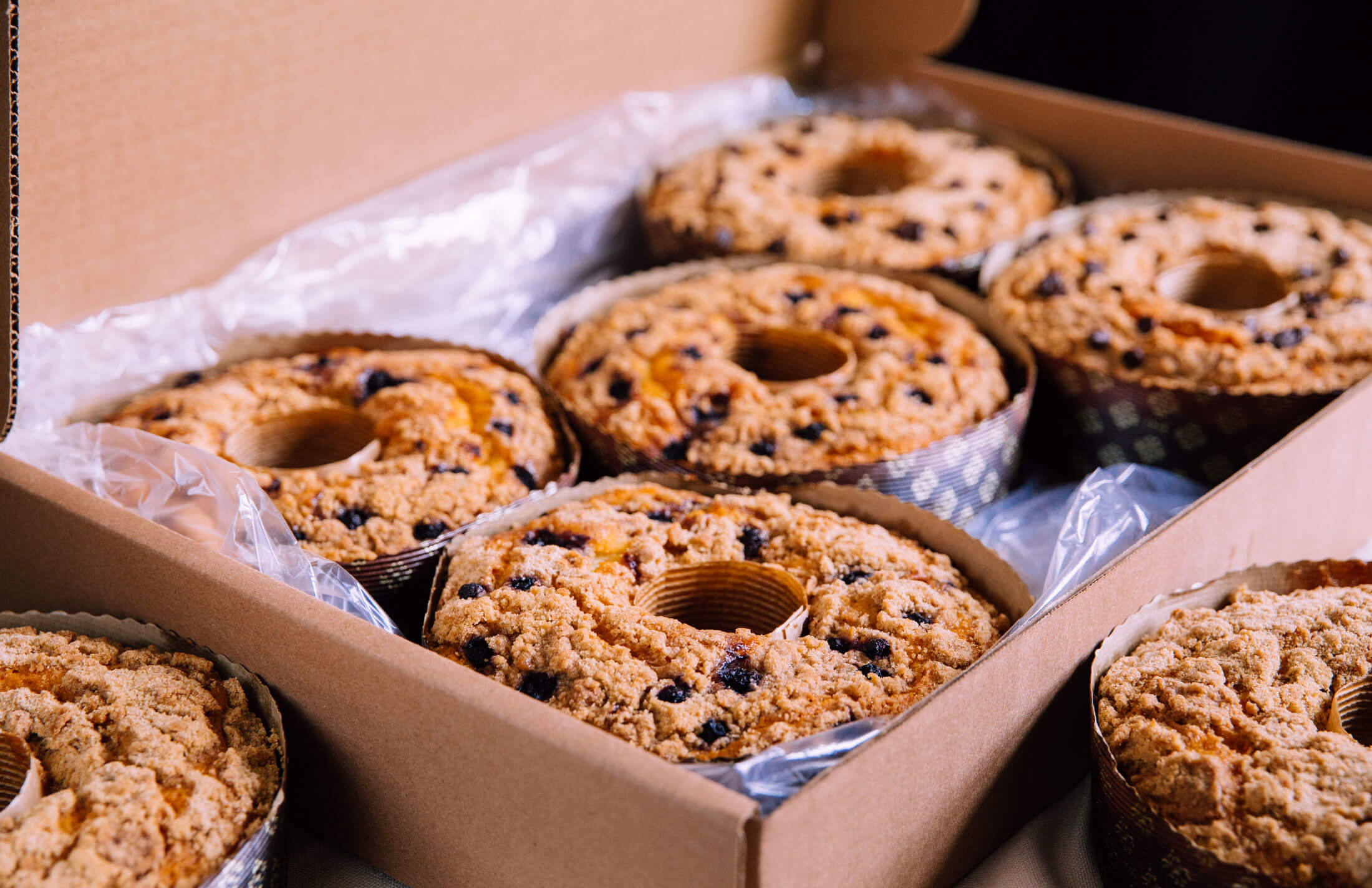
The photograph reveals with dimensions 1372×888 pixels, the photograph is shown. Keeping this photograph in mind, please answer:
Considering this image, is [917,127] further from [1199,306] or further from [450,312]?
[450,312]

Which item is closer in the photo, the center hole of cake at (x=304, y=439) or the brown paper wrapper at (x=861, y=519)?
the brown paper wrapper at (x=861, y=519)

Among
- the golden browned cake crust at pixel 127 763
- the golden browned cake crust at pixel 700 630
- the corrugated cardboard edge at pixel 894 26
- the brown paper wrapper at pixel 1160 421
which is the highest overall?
the corrugated cardboard edge at pixel 894 26

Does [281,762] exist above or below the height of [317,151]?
below

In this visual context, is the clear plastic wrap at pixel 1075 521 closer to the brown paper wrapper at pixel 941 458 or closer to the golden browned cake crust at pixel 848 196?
the brown paper wrapper at pixel 941 458

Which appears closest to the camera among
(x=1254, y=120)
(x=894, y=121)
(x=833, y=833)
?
(x=833, y=833)

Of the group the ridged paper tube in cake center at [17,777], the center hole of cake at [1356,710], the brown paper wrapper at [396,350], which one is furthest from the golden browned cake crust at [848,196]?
the ridged paper tube in cake center at [17,777]

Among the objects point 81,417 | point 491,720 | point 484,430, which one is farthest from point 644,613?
point 81,417

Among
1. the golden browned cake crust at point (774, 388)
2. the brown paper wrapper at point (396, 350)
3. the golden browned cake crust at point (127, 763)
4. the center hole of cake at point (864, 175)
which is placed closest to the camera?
the golden browned cake crust at point (127, 763)

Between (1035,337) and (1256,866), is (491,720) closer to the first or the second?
(1256,866)

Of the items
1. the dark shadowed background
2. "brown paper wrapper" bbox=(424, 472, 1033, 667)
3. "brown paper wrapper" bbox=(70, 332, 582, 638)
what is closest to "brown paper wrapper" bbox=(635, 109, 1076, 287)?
"brown paper wrapper" bbox=(70, 332, 582, 638)
